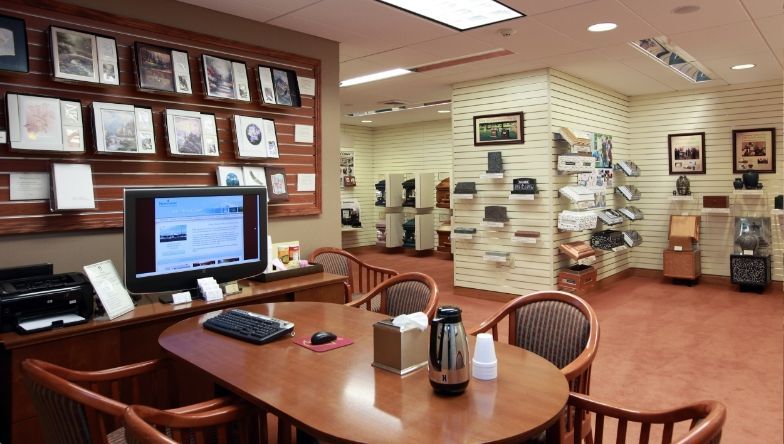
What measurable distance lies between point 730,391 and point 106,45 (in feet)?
15.4

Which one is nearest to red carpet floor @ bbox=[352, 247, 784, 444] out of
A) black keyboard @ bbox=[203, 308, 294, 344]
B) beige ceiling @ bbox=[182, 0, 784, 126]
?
black keyboard @ bbox=[203, 308, 294, 344]

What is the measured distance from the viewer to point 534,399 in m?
1.58

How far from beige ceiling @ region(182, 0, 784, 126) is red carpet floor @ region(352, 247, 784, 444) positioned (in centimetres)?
283

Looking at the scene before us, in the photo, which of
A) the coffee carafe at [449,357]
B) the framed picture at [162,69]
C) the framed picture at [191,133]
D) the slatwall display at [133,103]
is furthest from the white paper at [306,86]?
the coffee carafe at [449,357]

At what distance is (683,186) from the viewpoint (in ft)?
25.3

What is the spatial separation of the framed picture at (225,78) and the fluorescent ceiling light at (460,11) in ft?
3.81

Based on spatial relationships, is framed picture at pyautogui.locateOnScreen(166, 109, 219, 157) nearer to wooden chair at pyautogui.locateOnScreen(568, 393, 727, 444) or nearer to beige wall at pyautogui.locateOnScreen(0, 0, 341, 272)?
beige wall at pyautogui.locateOnScreen(0, 0, 341, 272)

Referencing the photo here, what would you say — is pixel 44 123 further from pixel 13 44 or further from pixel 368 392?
pixel 368 392

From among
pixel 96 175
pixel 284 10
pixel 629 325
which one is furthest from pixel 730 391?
pixel 96 175

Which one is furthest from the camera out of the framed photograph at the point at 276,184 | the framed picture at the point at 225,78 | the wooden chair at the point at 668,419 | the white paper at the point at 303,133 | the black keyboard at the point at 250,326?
the white paper at the point at 303,133

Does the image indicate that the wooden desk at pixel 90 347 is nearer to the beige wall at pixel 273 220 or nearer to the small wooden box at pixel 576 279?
the beige wall at pixel 273 220

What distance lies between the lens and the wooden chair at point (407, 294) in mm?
2859

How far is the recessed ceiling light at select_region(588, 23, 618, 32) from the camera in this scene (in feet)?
14.7

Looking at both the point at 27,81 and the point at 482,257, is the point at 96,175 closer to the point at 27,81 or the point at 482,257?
the point at 27,81
